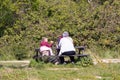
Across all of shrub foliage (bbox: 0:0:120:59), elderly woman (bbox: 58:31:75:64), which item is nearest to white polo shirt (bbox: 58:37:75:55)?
elderly woman (bbox: 58:31:75:64)

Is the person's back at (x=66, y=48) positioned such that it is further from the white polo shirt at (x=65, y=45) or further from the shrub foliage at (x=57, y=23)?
the shrub foliage at (x=57, y=23)

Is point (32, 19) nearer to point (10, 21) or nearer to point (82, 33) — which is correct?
point (10, 21)

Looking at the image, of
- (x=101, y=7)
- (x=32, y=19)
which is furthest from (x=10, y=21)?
(x=101, y=7)

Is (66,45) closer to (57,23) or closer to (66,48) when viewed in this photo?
(66,48)

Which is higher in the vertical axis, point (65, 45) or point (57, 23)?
point (57, 23)

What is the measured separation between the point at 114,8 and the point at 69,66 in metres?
7.65

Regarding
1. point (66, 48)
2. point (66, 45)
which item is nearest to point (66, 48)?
point (66, 48)

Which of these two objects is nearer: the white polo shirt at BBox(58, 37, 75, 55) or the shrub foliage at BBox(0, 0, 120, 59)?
the white polo shirt at BBox(58, 37, 75, 55)

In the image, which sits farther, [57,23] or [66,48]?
[57,23]

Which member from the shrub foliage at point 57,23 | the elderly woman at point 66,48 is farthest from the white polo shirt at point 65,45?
the shrub foliage at point 57,23

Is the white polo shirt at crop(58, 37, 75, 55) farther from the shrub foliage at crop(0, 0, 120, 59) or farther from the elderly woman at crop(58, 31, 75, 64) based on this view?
the shrub foliage at crop(0, 0, 120, 59)

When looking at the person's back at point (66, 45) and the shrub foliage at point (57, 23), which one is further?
the shrub foliage at point (57, 23)

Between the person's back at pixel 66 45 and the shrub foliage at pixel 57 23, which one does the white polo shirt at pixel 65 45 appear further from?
the shrub foliage at pixel 57 23

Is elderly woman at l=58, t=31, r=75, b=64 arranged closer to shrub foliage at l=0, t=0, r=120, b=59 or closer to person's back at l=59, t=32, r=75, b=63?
person's back at l=59, t=32, r=75, b=63
